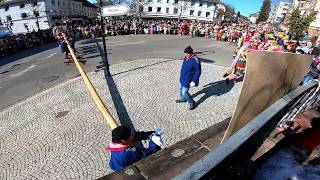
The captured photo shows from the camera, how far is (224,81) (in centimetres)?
980

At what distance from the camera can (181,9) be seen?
196 ft

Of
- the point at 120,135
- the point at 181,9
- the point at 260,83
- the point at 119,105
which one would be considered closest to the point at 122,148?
the point at 120,135

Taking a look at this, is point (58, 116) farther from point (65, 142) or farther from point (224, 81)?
point (224, 81)

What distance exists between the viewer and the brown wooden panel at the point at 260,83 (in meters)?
1.76

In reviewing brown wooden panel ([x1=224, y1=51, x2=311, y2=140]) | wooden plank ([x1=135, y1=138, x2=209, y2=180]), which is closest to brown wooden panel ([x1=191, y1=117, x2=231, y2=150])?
wooden plank ([x1=135, y1=138, x2=209, y2=180])

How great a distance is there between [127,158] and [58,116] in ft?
17.6

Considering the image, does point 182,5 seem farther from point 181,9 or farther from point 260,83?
point 260,83

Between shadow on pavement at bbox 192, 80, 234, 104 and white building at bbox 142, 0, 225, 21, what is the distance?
5174 centimetres

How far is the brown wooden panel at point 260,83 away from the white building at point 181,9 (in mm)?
58611

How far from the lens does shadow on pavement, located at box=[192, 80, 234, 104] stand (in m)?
8.31

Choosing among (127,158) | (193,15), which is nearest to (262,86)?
(127,158)

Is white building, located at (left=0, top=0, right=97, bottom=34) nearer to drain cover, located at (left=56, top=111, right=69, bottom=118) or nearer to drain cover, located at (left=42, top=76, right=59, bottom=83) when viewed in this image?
drain cover, located at (left=42, top=76, right=59, bottom=83)

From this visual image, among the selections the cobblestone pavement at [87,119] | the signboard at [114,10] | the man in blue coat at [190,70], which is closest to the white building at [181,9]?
the signboard at [114,10]

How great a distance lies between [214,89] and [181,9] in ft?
181
